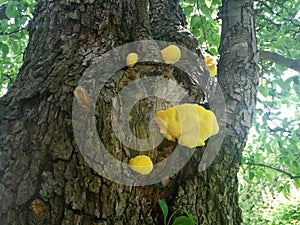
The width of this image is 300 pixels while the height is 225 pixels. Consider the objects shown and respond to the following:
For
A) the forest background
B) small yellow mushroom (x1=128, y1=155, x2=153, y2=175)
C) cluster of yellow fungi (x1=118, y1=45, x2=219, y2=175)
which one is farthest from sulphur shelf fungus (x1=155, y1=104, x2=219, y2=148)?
the forest background

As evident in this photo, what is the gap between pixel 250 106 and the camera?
142cm

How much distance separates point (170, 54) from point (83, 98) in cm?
35

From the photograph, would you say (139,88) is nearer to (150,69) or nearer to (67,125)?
(150,69)

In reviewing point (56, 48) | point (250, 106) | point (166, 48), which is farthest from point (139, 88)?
point (250, 106)

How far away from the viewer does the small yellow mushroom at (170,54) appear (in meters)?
1.14

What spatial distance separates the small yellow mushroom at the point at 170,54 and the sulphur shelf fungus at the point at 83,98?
316 millimetres

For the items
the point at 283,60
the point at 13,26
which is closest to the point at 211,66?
the point at 283,60

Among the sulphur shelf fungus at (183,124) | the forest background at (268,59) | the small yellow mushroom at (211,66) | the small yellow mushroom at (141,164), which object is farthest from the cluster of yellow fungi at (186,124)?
the forest background at (268,59)

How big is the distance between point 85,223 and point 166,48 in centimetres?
61

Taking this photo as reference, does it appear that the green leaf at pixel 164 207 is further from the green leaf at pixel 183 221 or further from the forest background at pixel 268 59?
the forest background at pixel 268 59

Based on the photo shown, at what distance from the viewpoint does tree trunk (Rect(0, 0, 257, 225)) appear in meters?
0.86

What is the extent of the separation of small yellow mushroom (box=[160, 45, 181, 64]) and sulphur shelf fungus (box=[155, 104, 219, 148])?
0.20 m

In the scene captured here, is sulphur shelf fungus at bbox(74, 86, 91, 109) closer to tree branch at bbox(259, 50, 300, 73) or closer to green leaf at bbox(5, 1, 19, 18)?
Answer: green leaf at bbox(5, 1, 19, 18)

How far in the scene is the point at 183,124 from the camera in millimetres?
1004
